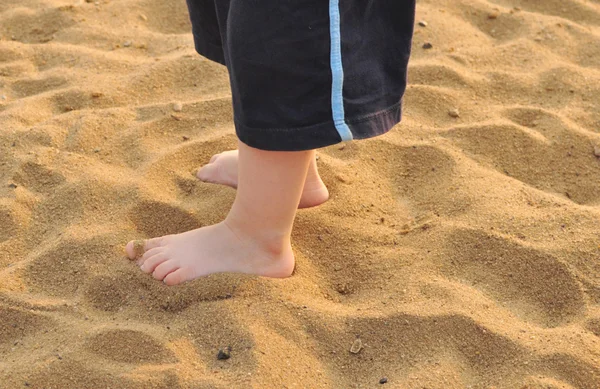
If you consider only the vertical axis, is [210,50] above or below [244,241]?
above

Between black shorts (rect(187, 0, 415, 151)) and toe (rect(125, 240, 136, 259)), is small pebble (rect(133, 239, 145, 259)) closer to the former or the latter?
toe (rect(125, 240, 136, 259))

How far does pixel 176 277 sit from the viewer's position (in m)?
1.64

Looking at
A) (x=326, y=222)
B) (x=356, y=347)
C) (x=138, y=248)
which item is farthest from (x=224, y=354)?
(x=326, y=222)

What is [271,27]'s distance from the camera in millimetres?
1358

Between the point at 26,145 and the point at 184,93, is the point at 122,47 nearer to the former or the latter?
the point at 184,93

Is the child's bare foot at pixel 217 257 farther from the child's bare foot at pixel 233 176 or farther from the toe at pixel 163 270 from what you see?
the child's bare foot at pixel 233 176

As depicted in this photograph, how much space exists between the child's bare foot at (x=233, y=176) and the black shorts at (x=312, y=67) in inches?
18.0

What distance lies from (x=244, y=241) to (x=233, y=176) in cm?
31

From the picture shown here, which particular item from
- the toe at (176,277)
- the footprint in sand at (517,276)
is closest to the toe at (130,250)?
the toe at (176,277)

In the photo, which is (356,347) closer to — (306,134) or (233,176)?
(306,134)

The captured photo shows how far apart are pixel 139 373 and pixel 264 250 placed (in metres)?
0.40

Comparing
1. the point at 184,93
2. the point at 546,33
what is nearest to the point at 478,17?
the point at 546,33

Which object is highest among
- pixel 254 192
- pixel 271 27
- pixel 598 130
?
pixel 271 27

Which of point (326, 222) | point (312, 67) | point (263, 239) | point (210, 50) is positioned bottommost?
point (326, 222)
